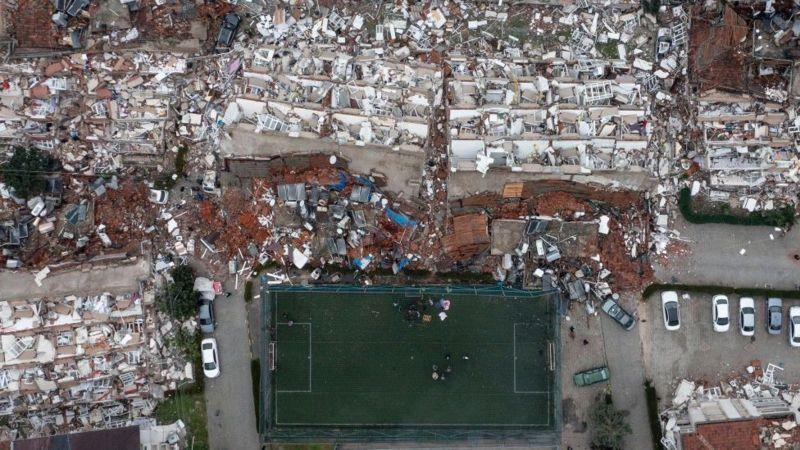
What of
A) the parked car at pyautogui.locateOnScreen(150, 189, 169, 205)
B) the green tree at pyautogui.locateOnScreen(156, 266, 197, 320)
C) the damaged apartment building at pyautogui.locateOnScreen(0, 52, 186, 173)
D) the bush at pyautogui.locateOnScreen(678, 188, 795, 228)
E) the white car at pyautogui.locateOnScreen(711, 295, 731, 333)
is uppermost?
the damaged apartment building at pyautogui.locateOnScreen(0, 52, 186, 173)

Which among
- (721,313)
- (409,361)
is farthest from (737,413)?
(409,361)

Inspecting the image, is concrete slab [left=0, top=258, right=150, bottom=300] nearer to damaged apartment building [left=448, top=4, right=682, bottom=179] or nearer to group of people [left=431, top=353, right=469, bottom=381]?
Result: group of people [left=431, top=353, right=469, bottom=381]

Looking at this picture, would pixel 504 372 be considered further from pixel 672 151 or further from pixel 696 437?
pixel 672 151

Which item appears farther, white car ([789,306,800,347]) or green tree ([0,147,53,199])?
white car ([789,306,800,347])

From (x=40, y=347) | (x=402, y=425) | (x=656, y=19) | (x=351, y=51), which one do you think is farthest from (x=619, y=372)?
(x=40, y=347)

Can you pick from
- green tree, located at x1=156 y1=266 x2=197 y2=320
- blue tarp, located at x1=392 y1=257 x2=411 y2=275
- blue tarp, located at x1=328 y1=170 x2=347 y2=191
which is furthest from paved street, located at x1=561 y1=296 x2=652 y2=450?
green tree, located at x1=156 y1=266 x2=197 y2=320

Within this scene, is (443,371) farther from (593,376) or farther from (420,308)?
(593,376)

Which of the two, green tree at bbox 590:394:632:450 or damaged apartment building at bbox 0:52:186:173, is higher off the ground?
damaged apartment building at bbox 0:52:186:173
